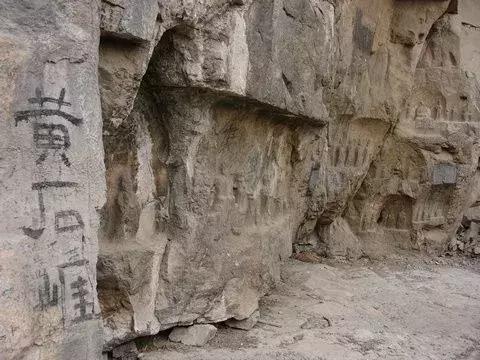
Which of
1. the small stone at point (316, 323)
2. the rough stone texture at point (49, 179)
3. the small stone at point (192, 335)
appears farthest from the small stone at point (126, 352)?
the small stone at point (316, 323)

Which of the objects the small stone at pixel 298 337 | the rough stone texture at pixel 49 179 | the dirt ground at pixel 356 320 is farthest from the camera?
the small stone at pixel 298 337

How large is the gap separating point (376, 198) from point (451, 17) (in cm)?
256

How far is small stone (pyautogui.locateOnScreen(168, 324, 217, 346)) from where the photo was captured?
11.3 ft

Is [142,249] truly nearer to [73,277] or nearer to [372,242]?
[73,277]

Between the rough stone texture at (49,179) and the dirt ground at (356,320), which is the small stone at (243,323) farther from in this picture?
the rough stone texture at (49,179)

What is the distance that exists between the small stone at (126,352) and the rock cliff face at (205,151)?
0.39 ft

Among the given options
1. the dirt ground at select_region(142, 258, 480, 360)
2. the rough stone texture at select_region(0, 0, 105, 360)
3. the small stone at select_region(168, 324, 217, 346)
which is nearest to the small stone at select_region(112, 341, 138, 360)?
the dirt ground at select_region(142, 258, 480, 360)

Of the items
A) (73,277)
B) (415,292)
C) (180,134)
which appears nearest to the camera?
(73,277)

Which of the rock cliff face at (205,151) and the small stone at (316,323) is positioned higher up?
the rock cliff face at (205,151)

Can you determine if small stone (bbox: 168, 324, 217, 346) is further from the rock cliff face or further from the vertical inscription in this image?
the vertical inscription

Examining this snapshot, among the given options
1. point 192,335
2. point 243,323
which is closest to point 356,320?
point 243,323

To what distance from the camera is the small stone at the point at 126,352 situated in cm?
315

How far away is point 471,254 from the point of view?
24.4ft

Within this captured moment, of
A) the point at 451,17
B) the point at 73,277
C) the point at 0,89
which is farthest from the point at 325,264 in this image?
the point at 0,89
